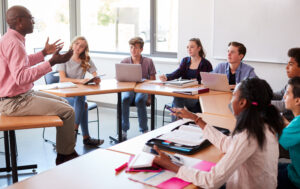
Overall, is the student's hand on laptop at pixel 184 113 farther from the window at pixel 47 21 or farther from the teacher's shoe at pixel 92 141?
the window at pixel 47 21

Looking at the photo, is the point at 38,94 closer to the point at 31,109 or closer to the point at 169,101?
the point at 31,109

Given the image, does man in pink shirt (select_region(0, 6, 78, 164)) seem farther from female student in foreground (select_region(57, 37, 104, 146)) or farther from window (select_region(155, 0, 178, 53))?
window (select_region(155, 0, 178, 53))

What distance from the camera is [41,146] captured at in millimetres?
4113

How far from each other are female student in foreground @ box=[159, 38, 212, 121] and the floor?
34.7 inches

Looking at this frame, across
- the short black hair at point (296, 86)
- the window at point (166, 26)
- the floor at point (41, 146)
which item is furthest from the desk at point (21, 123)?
the window at point (166, 26)

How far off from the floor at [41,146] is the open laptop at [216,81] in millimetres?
1361

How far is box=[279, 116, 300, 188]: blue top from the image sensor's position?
1.83 metres

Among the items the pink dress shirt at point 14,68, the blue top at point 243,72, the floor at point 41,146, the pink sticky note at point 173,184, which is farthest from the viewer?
the blue top at point 243,72

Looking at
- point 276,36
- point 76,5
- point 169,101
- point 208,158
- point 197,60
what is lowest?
point 169,101

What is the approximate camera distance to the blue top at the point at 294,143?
1832 mm

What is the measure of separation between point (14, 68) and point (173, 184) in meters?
1.76

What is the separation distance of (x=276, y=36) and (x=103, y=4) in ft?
10.3

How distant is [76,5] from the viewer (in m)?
6.29

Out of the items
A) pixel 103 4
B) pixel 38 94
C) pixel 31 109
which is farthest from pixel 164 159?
pixel 103 4
